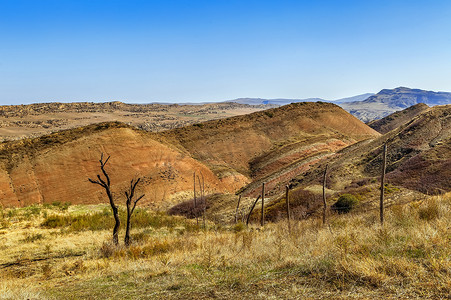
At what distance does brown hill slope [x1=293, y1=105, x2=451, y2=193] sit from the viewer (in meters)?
19.4

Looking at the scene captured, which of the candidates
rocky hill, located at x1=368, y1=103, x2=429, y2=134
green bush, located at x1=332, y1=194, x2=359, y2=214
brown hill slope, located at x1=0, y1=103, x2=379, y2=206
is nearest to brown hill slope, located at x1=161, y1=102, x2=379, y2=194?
brown hill slope, located at x1=0, y1=103, x2=379, y2=206

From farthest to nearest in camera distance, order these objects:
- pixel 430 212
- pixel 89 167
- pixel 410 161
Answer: pixel 89 167 → pixel 410 161 → pixel 430 212

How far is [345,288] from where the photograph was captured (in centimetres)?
484

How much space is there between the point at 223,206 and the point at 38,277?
1934 cm

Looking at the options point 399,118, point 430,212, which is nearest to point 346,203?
point 430,212

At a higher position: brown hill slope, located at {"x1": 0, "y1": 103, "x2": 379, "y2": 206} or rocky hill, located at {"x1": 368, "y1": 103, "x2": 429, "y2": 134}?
rocky hill, located at {"x1": 368, "y1": 103, "x2": 429, "y2": 134}

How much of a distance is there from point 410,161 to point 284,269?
70.6ft

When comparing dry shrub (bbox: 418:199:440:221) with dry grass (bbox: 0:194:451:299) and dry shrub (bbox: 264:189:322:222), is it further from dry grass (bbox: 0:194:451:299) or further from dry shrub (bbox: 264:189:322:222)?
dry shrub (bbox: 264:189:322:222)

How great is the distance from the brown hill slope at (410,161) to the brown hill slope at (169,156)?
8.04m

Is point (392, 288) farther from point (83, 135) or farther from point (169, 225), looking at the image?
point (83, 135)

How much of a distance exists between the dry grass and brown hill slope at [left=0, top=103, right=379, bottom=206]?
2125 cm

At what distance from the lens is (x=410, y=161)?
938 inches

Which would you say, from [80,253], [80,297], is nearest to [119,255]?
[80,253]

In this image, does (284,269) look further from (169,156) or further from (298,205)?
(169,156)
